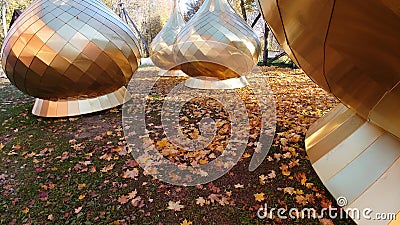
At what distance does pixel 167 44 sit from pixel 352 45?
10.00 metres

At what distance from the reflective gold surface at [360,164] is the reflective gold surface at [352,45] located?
0.24 metres

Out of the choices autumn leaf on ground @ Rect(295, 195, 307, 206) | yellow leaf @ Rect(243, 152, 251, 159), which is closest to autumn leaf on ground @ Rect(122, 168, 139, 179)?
yellow leaf @ Rect(243, 152, 251, 159)

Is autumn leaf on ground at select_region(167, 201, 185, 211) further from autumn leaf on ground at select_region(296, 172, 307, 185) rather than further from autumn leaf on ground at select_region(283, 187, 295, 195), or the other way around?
autumn leaf on ground at select_region(296, 172, 307, 185)

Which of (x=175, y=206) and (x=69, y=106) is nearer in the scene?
(x=175, y=206)

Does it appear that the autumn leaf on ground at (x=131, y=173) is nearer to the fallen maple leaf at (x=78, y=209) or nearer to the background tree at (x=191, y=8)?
the fallen maple leaf at (x=78, y=209)

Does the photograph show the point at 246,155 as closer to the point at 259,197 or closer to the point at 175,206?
the point at 259,197

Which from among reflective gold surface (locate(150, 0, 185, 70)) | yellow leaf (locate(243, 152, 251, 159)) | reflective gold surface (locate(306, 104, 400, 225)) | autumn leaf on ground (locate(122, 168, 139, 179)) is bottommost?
reflective gold surface (locate(150, 0, 185, 70))

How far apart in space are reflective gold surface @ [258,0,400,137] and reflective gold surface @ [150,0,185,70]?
29.4 ft

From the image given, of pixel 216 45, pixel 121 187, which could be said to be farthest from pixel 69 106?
pixel 216 45

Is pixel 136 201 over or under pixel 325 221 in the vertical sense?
under

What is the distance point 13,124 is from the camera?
5.21 m

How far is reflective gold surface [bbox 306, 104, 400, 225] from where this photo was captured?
6.47ft

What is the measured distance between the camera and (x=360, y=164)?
7.52ft

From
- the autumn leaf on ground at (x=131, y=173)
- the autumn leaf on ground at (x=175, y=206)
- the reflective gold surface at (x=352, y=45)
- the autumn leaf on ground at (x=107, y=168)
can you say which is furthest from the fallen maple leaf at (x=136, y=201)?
the reflective gold surface at (x=352, y=45)
